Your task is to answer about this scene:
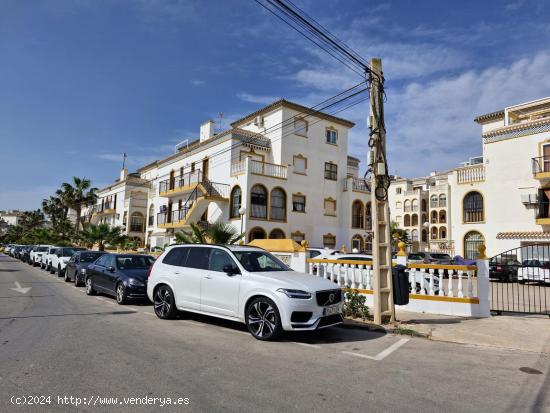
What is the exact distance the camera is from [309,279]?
7.70 meters

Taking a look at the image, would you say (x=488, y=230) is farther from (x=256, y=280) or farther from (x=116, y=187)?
(x=116, y=187)

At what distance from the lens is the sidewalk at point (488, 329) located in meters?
7.36

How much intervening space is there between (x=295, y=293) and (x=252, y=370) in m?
1.89

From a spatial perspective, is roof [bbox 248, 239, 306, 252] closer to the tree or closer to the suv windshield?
the suv windshield

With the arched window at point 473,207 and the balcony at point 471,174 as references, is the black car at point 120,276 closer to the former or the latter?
the arched window at point 473,207

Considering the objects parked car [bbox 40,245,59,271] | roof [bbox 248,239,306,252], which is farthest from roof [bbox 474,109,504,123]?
parked car [bbox 40,245,59,271]

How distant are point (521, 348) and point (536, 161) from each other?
26681 millimetres

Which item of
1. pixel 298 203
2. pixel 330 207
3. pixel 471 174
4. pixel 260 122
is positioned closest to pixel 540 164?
pixel 471 174

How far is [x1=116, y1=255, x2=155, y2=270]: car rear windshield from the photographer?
12.6 m

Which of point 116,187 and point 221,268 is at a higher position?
point 116,187

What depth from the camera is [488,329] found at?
845cm

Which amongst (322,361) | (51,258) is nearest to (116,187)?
(51,258)

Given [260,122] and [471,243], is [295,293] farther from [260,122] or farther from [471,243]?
[471,243]

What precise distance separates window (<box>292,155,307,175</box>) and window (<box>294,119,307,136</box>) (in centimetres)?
195
